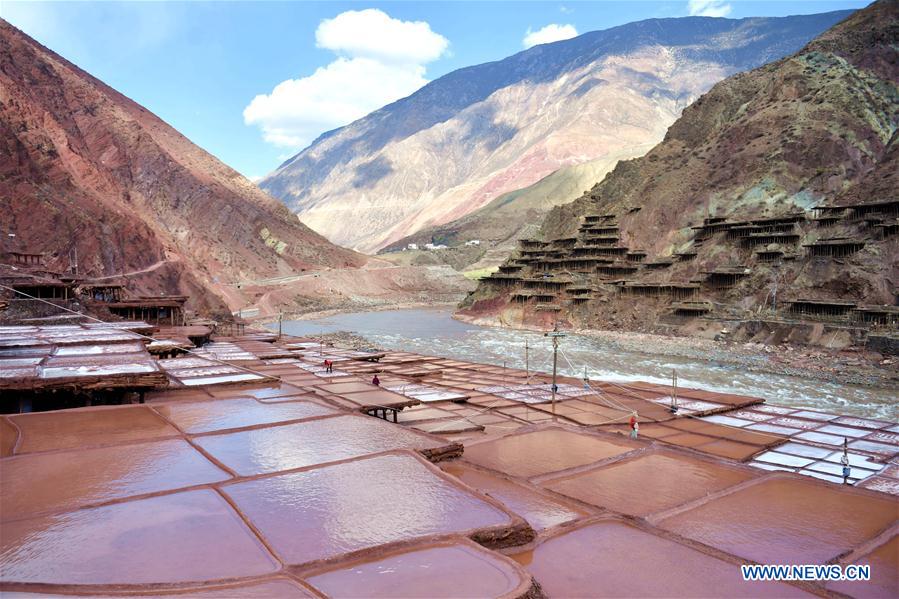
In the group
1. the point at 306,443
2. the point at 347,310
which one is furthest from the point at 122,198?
the point at 306,443

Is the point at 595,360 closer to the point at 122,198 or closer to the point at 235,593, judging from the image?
the point at 235,593

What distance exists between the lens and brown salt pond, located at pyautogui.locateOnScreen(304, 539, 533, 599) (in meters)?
3.34

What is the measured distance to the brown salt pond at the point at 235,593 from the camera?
3.09 m

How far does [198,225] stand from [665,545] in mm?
88777

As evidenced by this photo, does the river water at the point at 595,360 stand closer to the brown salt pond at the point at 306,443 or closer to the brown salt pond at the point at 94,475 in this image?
the brown salt pond at the point at 306,443

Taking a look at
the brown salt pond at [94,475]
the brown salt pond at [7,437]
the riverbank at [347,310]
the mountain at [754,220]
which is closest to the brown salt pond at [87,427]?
the brown salt pond at [7,437]

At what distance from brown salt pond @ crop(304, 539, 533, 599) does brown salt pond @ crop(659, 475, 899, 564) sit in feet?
8.19

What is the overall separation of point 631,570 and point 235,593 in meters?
2.77

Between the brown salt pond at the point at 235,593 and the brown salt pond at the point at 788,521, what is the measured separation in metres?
3.56

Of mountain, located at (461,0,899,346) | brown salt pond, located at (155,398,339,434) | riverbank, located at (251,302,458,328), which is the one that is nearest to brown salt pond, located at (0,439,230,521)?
brown salt pond, located at (155,398,339,434)

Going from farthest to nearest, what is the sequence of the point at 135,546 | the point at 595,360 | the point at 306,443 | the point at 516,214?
1. the point at 516,214
2. the point at 595,360
3. the point at 306,443
4. the point at 135,546

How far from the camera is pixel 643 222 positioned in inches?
2429

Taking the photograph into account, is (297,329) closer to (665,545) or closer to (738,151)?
(738,151)

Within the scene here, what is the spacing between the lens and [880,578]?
472 cm
